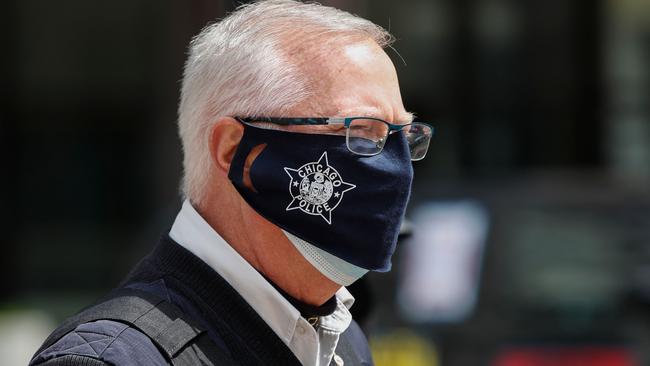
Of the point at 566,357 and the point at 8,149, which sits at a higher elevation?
the point at 566,357

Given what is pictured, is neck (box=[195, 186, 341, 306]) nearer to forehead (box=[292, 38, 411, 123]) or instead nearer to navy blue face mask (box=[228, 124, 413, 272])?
navy blue face mask (box=[228, 124, 413, 272])

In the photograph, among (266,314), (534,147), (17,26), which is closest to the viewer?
(266,314)

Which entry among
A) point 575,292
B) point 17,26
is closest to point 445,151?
point 17,26

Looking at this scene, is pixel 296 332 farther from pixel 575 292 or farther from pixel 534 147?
pixel 534 147

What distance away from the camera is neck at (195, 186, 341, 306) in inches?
88.4

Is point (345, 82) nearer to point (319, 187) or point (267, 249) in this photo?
point (319, 187)

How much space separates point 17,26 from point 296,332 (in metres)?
10.6

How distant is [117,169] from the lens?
484 inches

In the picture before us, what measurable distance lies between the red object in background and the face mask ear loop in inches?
135

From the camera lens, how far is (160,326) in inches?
78.6

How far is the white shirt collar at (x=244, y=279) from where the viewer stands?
217 cm

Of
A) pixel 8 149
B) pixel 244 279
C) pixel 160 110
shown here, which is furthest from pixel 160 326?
pixel 8 149

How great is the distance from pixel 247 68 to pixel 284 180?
9.3 inches

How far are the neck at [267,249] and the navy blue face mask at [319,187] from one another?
3cm
